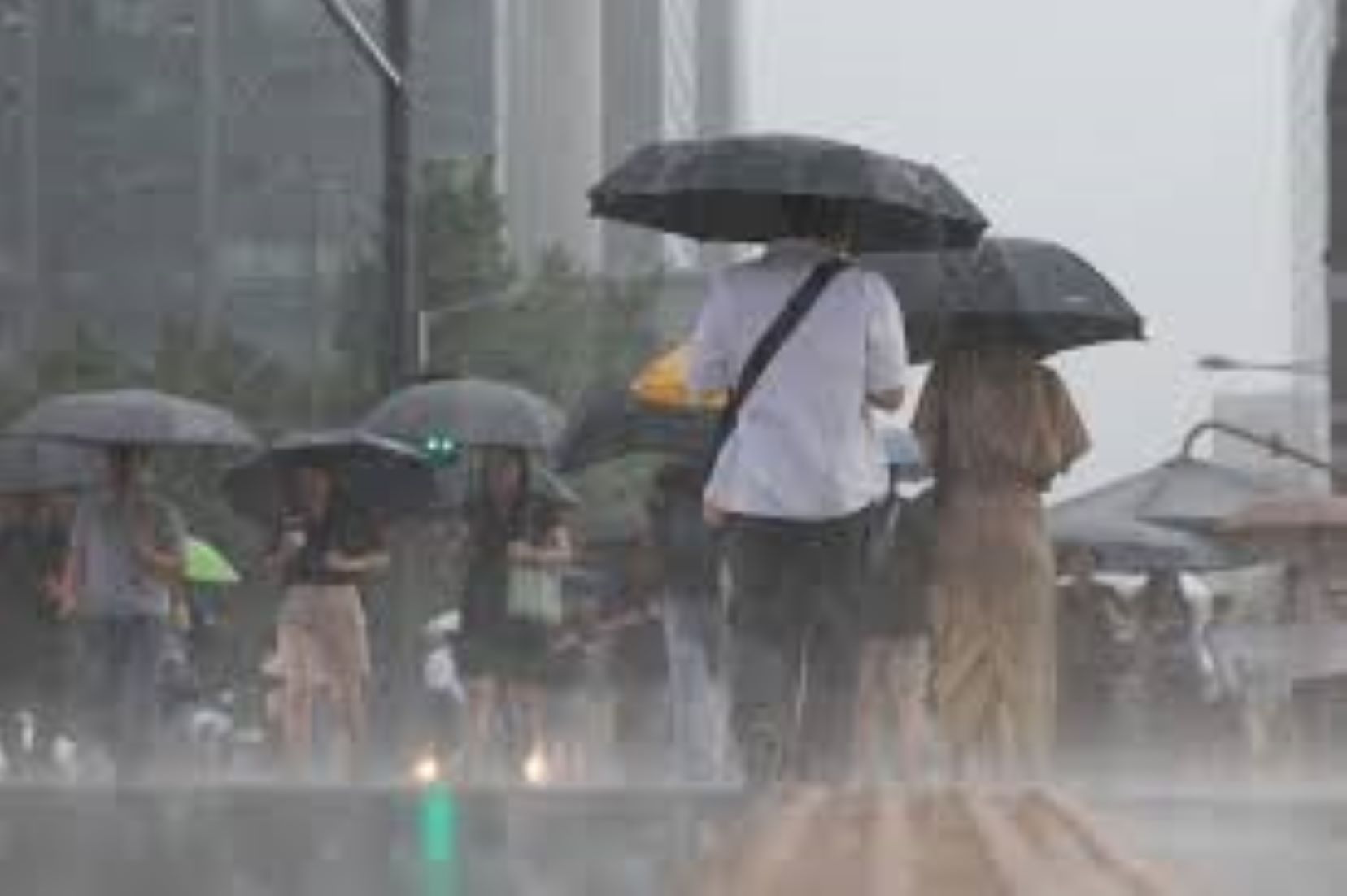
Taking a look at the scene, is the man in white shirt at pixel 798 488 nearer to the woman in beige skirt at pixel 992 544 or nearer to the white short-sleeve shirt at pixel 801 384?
the white short-sleeve shirt at pixel 801 384

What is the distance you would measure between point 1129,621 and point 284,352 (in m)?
84.7

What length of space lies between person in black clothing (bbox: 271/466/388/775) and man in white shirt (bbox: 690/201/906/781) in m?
7.04

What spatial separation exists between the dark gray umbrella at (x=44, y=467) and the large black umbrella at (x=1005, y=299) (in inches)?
268

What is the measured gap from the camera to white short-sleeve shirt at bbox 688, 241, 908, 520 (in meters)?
8.34

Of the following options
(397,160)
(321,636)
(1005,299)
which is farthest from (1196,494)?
(1005,299)

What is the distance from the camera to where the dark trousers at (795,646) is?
26.8ft

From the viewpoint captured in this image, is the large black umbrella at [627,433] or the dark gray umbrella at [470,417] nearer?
the large black umbrella at [627,433]

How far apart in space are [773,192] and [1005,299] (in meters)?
2.12

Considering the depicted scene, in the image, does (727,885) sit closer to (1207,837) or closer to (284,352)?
(1207,837)

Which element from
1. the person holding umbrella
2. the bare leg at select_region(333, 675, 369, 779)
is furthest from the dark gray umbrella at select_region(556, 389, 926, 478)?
the person holding umbrella

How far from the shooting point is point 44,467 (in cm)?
1778

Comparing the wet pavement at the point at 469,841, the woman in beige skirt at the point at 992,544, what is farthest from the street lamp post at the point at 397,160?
the wet pavement at the point at 469,841

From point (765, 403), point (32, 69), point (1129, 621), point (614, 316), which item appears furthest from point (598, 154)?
point (765, 403)

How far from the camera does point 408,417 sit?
723 inches
